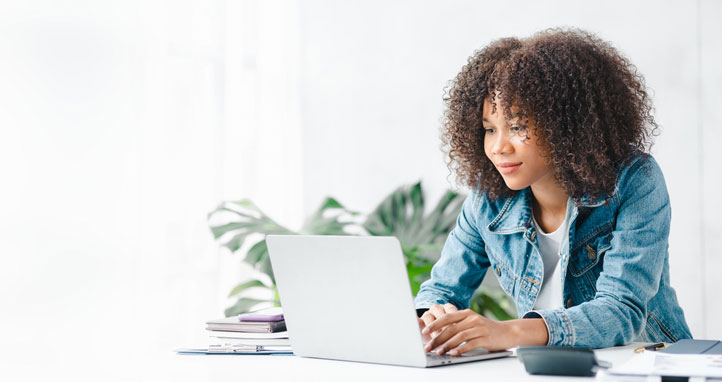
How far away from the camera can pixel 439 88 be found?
3.21 meters

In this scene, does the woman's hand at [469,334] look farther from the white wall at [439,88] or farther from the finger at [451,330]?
the white wall at [439,88]

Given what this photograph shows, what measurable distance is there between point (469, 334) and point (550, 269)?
511mm

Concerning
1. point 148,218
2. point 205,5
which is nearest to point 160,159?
point 148,218

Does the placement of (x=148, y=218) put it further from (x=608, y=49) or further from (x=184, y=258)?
(x=608, y=49)

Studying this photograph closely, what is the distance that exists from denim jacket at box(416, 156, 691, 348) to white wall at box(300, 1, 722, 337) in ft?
4.12

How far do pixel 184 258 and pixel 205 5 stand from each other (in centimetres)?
101

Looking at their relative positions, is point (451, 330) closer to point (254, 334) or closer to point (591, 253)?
point (254, 334)

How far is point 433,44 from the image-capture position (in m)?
3.21

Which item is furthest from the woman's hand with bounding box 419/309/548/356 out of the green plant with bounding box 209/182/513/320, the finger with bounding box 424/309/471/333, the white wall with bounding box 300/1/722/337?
the white wall with bounding box 300/1/722/337

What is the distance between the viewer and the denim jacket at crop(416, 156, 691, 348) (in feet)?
4.38

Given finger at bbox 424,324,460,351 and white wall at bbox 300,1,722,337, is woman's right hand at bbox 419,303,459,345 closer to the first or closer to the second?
finger at bbox 424,324,460,351

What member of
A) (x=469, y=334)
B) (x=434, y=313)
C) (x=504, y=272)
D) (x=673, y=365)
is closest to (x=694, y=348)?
(x=673, y=365)

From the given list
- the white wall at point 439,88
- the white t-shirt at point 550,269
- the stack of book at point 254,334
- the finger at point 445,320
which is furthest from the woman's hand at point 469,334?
the white wall at point 439,88

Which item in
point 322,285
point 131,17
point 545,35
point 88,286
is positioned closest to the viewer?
point 322,285
